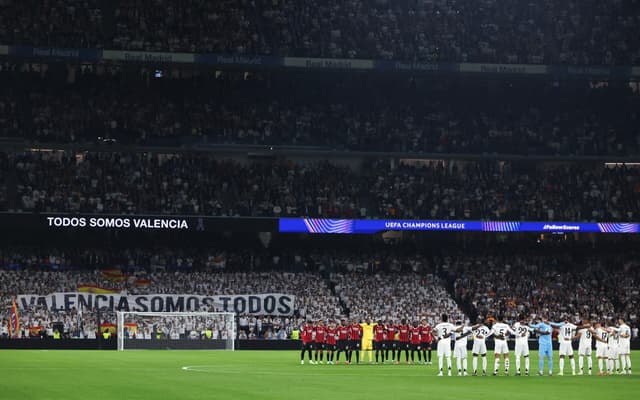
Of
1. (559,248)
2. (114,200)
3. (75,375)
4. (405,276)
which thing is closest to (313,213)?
(405,276)

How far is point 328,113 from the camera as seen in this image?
259ft

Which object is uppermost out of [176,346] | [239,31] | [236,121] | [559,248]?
[239,31]

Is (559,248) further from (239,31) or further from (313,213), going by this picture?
(239,31)

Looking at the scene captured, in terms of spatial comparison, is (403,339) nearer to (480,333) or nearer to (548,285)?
(480,333)

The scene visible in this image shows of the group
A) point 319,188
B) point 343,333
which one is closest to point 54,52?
point 319,188

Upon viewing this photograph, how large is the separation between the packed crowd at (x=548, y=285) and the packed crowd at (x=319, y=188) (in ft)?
10.6

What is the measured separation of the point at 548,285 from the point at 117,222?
2726 cm

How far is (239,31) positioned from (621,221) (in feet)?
92.6


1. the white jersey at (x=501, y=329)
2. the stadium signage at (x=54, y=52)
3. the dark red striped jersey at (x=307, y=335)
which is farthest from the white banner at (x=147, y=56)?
the white jersey at (x=501, y=329)

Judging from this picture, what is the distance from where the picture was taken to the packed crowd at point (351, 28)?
245 feet

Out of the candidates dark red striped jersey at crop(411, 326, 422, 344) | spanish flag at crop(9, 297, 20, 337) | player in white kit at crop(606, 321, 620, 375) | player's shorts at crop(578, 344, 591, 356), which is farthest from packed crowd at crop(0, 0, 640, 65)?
player in white kit at crop(606, 321, 620, 375)

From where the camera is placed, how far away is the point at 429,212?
243 feet

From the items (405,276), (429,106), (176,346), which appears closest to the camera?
(176,346)

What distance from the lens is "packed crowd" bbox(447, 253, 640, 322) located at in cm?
6988
